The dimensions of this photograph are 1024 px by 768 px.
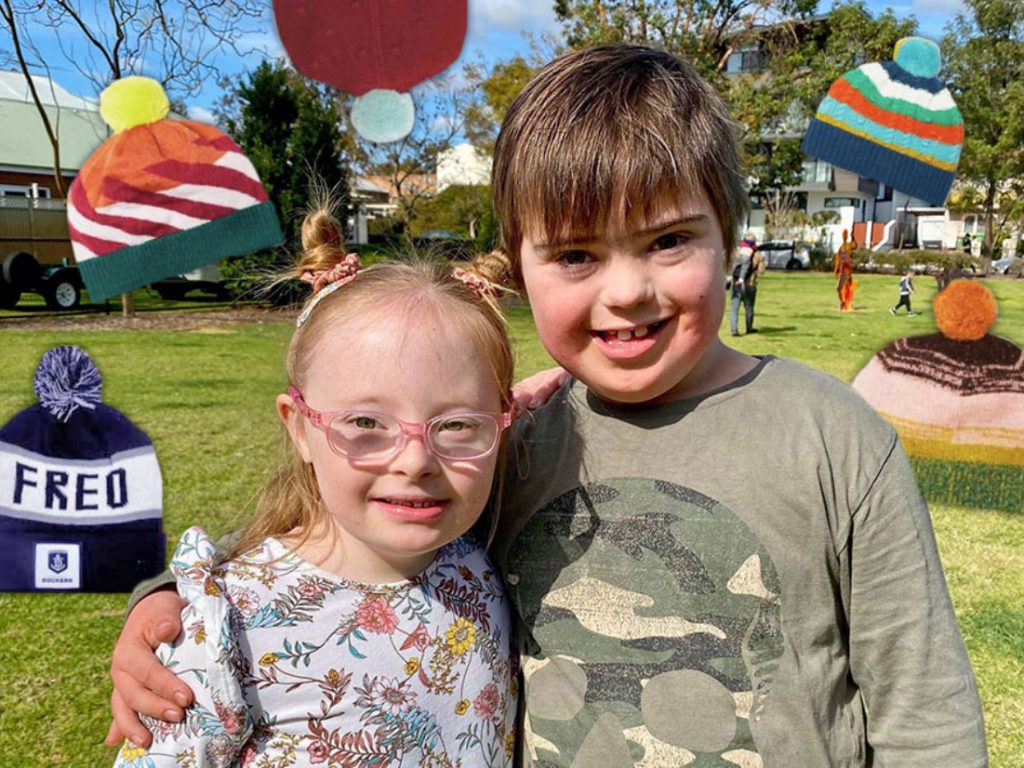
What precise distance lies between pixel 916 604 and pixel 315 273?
946mm

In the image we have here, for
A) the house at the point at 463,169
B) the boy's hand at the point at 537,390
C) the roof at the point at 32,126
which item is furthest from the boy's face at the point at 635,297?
the house at the point at 463,169

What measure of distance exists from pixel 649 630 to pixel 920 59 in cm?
244

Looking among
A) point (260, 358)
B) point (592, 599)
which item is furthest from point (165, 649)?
point (260, 358)

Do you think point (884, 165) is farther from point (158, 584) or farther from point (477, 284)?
point (158, 584)

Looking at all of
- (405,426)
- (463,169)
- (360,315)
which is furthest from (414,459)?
(463,169)

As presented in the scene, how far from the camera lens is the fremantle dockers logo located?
8.59ft

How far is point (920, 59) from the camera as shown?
9.26 ft

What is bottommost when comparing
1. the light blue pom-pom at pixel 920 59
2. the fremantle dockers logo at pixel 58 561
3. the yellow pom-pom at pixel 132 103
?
the fremantle dockers logo at pixel 58 561

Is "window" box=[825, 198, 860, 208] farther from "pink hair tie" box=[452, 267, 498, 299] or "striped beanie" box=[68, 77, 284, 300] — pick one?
"pink hair tie" box=[452, 267, 498, 299]

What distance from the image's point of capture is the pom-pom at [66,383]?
7.97 ft

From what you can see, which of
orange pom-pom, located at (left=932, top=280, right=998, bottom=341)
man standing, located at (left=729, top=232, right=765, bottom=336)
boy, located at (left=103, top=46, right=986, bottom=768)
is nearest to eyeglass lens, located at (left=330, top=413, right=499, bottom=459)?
boy, located at (left=103, top=46, right=986, bottom=768)

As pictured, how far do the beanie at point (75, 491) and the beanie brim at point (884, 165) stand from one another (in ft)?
7.70

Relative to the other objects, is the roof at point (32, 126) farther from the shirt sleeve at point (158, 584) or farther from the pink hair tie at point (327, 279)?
the shirt sleeve at point (158, 584)

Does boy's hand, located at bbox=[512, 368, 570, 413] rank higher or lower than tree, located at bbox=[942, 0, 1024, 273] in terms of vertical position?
lower
